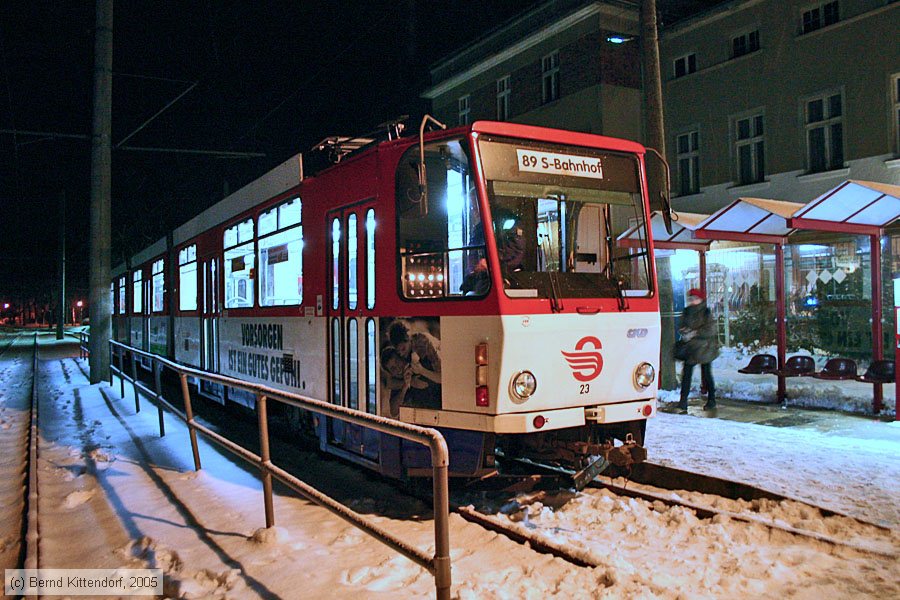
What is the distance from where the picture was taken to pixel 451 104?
28.6m

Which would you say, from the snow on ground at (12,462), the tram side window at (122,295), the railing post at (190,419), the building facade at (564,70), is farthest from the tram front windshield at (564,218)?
the tram side window at (122,295)

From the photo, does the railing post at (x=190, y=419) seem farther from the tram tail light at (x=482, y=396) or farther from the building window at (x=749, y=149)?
the building window at (x=749, y=149)

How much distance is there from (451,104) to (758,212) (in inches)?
787

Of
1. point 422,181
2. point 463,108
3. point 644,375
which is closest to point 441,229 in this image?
point 422,181

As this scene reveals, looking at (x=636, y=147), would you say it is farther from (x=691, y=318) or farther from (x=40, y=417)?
(x=40, y=417)

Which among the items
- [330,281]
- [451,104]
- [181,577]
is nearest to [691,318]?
[330,281]

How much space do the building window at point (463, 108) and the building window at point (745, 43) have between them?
10.9 m

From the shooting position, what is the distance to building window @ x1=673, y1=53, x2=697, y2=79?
2023 cm

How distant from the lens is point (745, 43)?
18.6 metres

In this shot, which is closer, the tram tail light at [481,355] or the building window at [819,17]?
the tram tail light at [481,355]

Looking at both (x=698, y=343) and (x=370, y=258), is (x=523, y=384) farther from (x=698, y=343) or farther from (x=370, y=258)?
(x=698, y=343)

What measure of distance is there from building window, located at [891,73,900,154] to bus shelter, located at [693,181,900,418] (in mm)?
5859

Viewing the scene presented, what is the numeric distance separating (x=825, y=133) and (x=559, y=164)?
1343 centimetres

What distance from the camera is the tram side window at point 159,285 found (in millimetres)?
15320
